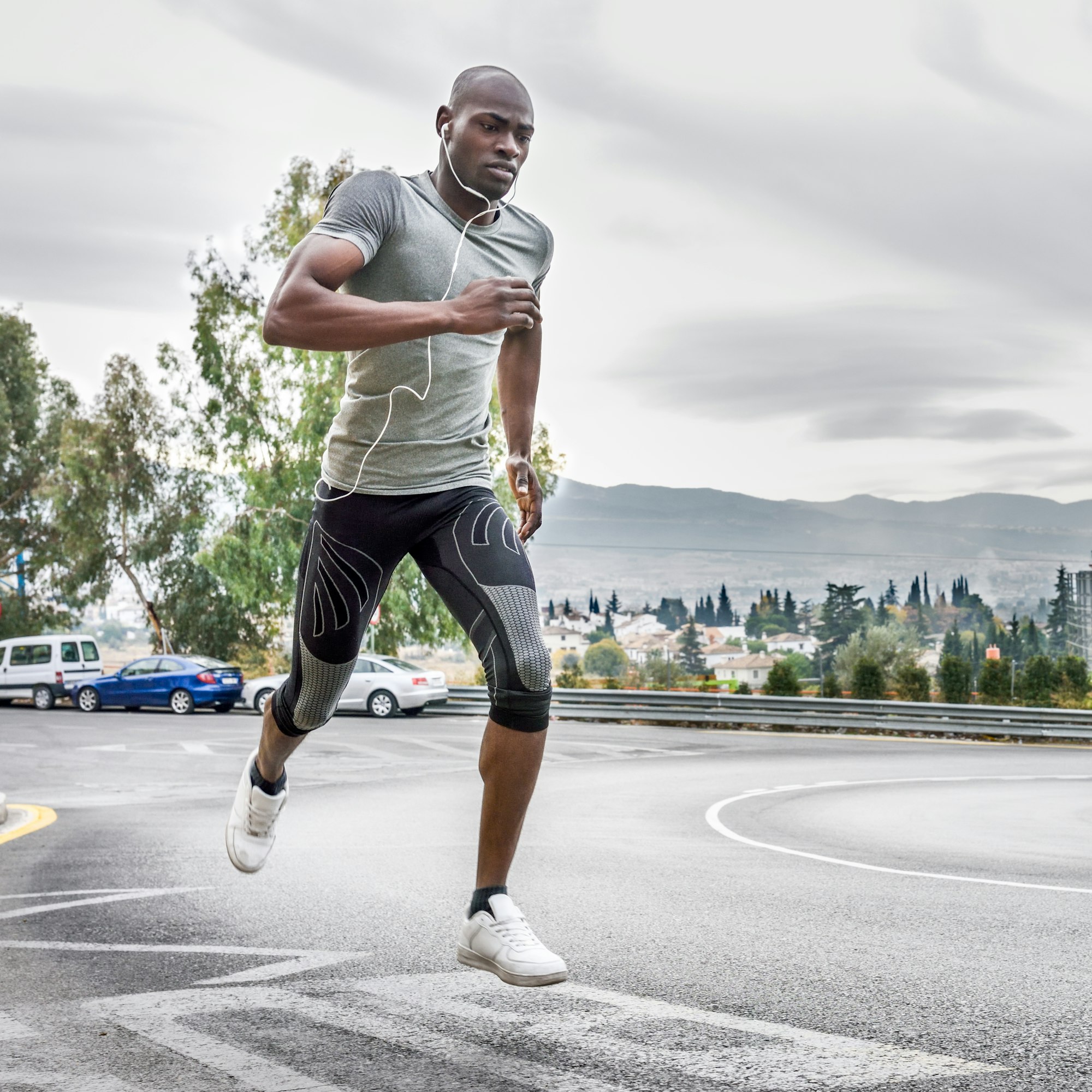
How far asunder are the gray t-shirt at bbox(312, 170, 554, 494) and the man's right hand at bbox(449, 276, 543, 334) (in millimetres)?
326

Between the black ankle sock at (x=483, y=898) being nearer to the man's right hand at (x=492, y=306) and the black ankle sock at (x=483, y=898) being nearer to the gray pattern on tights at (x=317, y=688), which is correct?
the gray pattern on tights at (x=317, y=688)

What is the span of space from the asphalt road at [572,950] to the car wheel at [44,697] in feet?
66.2

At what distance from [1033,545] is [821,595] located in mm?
68427

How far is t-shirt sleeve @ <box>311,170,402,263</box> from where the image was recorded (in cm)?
339

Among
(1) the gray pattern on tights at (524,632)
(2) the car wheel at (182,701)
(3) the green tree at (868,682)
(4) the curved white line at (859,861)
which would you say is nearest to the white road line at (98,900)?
(1) the gray pattern on tights at (524,632)

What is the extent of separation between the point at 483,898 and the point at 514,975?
28 cm

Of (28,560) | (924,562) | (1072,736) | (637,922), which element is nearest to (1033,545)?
(924,562)

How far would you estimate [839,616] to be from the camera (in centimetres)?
4900

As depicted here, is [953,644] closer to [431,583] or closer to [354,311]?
[431,583]

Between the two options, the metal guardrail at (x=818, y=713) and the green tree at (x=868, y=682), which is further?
the green tree at (x=868, y=682)

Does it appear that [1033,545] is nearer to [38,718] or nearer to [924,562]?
[924,562]

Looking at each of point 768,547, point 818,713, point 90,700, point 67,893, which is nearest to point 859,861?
point 67,893

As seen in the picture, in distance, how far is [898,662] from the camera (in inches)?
1179

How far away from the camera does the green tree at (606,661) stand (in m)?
29.4
